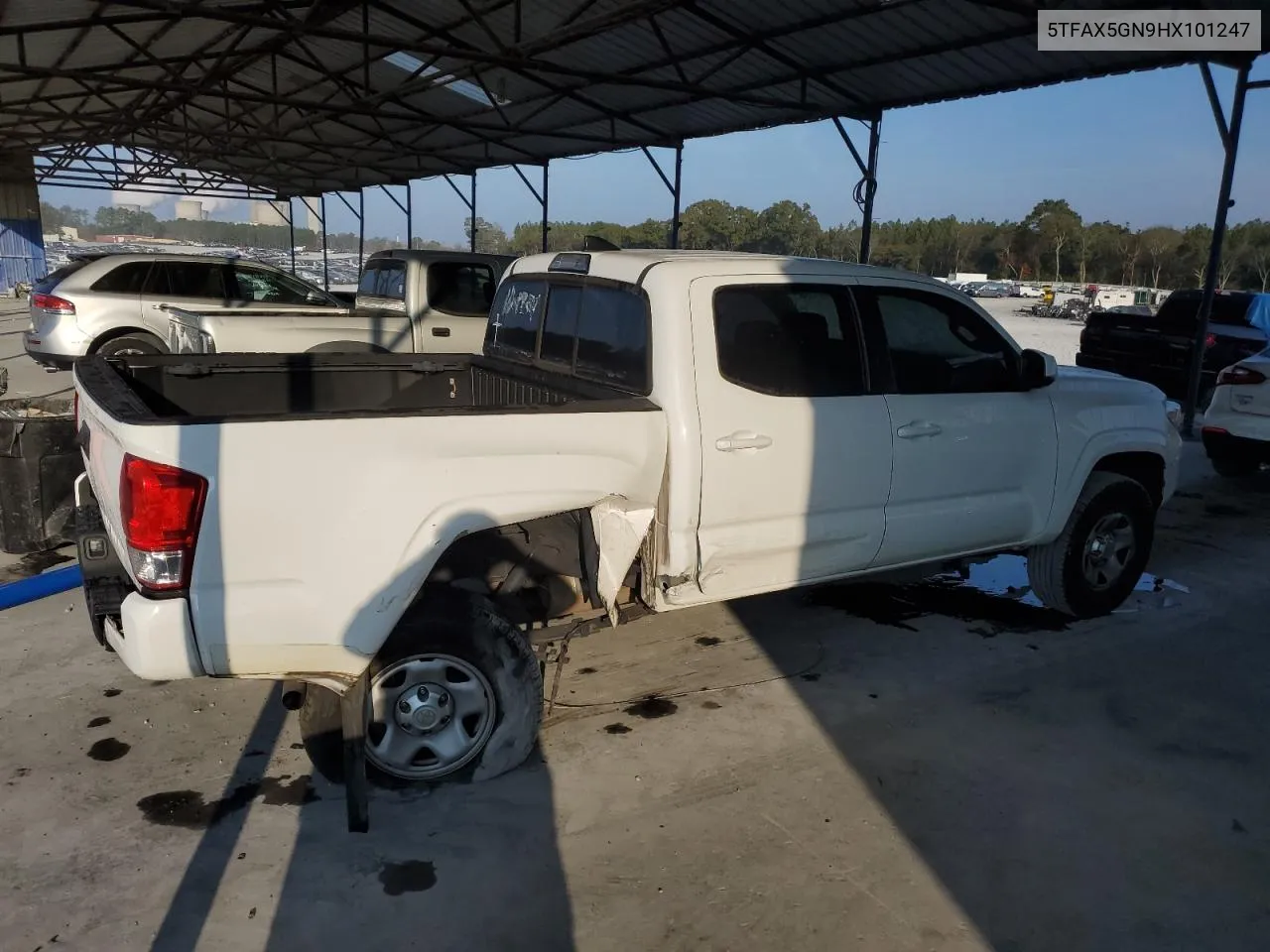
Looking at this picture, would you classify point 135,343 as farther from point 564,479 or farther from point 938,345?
point 938,345

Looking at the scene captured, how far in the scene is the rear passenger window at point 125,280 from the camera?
36.1 feet

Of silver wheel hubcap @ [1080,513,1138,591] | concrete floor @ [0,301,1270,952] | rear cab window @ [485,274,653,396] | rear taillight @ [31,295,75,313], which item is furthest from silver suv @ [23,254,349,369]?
silver wheel hubcap @ [1080,513,1138,591]

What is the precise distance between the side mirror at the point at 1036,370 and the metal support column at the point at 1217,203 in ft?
23.6

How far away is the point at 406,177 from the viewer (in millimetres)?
27203

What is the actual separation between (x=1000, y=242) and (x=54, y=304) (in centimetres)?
6913

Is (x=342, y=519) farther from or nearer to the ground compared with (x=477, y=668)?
farther from the ground

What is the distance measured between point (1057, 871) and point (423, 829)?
214 centimetres

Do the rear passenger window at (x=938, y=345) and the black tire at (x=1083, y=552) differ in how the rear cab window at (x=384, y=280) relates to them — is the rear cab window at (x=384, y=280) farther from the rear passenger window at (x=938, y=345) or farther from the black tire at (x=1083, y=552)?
the black tire at (x=1083, y=552)

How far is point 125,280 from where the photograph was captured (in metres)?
11.2

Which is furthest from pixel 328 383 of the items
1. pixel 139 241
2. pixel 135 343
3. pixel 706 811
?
pixel 139 241

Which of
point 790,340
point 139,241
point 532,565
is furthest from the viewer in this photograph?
point 139,241

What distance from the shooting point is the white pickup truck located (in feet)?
9.17

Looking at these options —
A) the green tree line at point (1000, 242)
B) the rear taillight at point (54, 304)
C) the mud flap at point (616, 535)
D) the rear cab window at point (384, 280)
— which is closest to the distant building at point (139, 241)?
the green tree line at point (1000, 242)

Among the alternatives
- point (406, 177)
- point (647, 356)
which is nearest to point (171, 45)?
point (406, 177)
